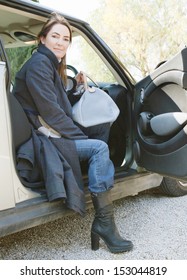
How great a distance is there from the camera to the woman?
81.9 inches

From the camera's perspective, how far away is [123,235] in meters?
2.56

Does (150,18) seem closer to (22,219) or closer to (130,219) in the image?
(130,219)

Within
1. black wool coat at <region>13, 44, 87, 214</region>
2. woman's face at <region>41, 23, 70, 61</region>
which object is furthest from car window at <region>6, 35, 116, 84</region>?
black wool coat at <region>13, 44, 87, 214</region>

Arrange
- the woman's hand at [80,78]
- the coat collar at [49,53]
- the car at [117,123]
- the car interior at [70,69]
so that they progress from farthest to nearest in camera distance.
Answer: the woman's hand at [80,78]
the car interior at [70,69]
the coat collar at [49,53]
the car at [117,123]

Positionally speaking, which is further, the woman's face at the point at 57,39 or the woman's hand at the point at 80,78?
the woman's hand at the point at 80,78

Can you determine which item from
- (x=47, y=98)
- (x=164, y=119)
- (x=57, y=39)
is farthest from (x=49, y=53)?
(x=164, y=119)

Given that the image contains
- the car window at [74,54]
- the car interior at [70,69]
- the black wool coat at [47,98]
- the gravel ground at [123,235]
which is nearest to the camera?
the black wool coat at [47,98]

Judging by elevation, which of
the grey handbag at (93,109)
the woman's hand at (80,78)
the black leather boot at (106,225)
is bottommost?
the black leather boot at (106,225)

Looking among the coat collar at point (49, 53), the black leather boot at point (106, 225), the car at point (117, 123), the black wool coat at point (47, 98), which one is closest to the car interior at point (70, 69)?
the car at point (117, 123)

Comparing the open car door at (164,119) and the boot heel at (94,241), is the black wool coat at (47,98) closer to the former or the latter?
the boot heel at (94,241)

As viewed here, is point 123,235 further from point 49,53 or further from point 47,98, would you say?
point 49,53

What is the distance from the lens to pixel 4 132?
1863 mm

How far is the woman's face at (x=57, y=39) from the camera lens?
7.30 ft

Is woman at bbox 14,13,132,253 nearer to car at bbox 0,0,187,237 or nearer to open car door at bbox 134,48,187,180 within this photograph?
car at bbox 0,0,187,237
